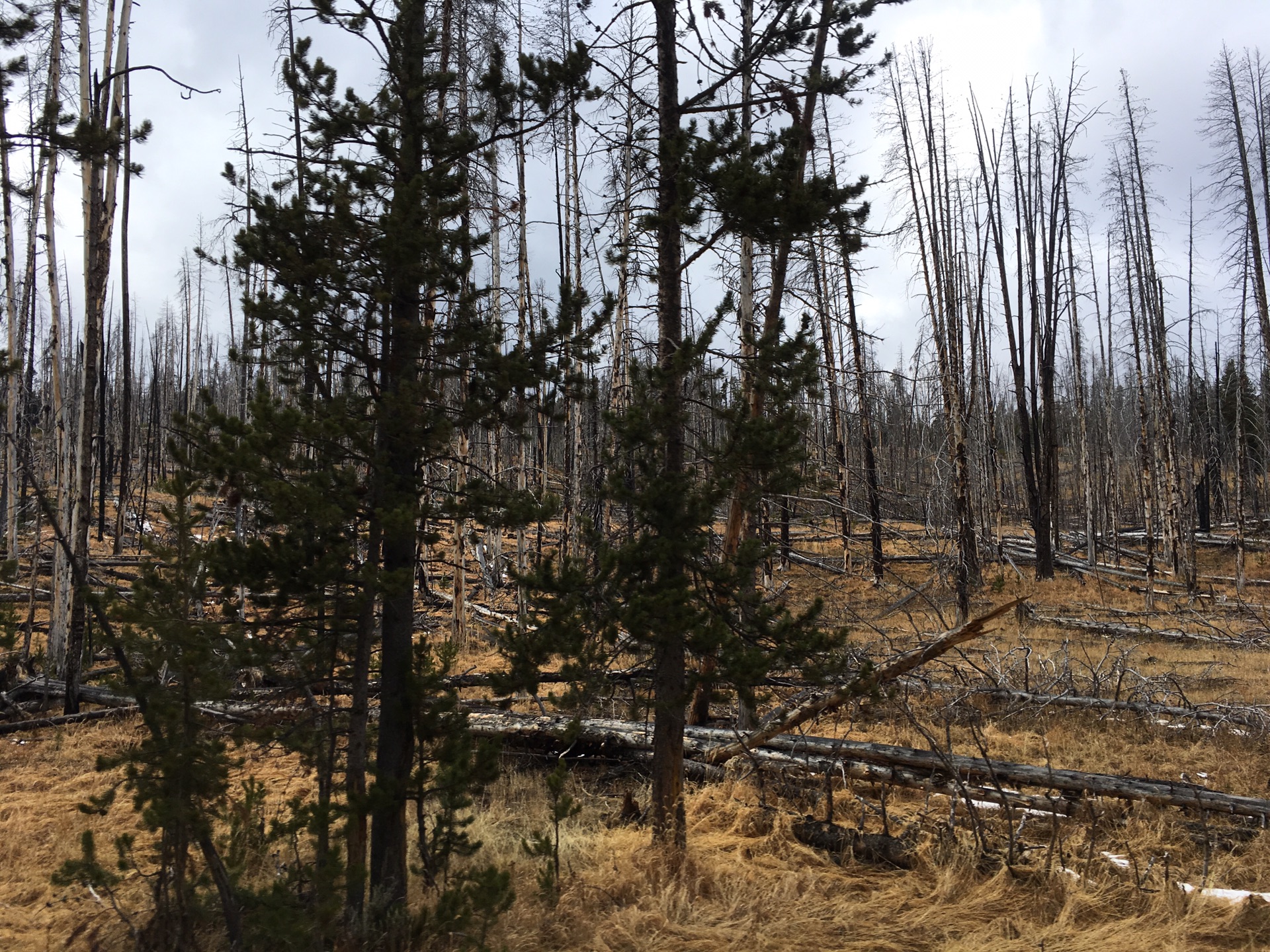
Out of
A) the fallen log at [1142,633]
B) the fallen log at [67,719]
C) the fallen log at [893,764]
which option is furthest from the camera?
the fallen log at [1142,633]

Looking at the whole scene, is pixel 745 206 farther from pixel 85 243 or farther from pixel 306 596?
pixel 85 243

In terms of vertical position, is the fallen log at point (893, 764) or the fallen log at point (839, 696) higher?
the fallen log at point (839, 696)

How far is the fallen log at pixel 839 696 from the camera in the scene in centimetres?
561

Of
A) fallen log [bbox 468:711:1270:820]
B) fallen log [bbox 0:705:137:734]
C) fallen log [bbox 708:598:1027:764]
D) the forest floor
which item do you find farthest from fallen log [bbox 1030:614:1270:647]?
fallen log [bbox 0:705:137:734]

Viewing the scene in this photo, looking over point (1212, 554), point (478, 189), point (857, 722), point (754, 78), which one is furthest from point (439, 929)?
point (1212, 554)

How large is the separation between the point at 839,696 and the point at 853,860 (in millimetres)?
1113

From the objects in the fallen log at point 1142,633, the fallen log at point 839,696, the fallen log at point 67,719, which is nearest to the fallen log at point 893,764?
the fallen log at point 839,696

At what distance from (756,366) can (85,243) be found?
8.44 m

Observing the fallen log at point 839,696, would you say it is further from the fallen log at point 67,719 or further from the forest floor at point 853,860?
the fallen log at point 67,719

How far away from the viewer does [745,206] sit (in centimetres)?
497

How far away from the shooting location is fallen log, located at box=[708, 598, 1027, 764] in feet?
18.4

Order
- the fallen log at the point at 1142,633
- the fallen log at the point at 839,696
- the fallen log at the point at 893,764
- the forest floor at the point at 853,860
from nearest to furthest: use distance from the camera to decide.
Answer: the forest floor at the point at 853,860 < the fallen log at the point at 893,764 < the fallen log at the point at 839,696 < the fallen log at the point at 1142,633

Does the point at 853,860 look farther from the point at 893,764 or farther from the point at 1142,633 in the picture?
the point at 1142,633

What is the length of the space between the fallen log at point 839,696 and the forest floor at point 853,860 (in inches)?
11.8
